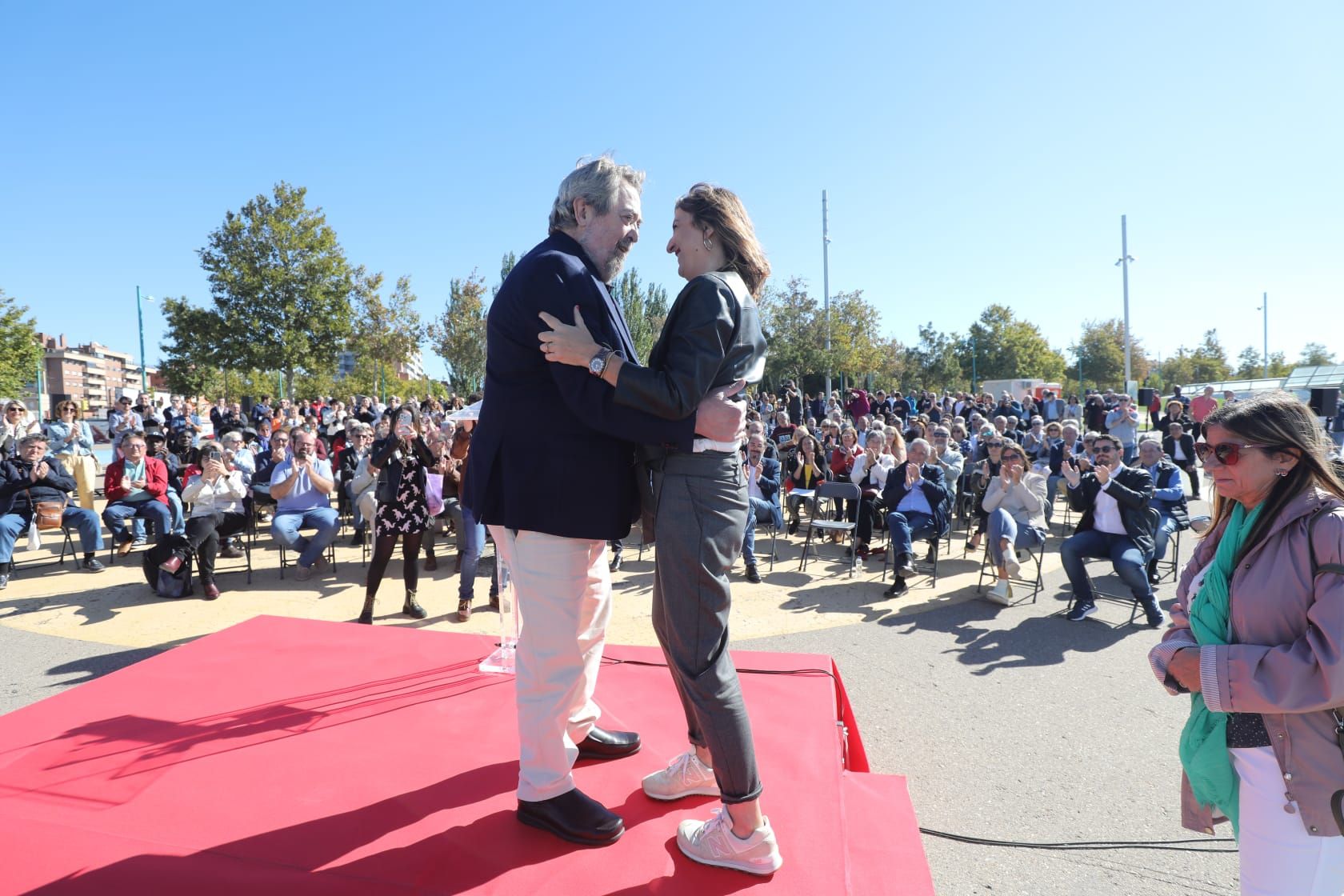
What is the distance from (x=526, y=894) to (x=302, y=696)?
5.84ft

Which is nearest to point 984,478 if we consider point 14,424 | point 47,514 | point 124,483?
point 124,483

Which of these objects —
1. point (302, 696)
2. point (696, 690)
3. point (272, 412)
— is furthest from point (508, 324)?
point (272, 412)

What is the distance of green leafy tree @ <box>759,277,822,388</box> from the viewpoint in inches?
1208

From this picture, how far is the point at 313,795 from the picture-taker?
2.32 meters

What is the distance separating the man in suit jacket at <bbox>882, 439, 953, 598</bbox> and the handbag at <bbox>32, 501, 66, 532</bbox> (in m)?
8.41

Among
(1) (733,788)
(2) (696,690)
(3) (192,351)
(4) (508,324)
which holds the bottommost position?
(1) (733,788)

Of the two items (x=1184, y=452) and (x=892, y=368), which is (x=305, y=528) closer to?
(x=1184, y=452)

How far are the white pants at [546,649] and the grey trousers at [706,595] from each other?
11.3 inches

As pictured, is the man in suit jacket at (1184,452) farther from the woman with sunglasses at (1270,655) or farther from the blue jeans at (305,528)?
the blue jeans at (305,528)

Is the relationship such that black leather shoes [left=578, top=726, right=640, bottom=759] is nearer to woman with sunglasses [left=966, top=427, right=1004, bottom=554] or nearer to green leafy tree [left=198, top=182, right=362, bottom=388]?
woman with sunglasses [left=966, top=427, right=1004, bottom=554]

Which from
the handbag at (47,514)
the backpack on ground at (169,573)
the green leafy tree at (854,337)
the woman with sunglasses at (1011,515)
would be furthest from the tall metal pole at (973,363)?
the handbag at (47,514)

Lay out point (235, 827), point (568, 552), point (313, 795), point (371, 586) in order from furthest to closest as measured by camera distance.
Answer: point (371, 586) → point (313, 795) → point (235, 827) → point (568, 552)

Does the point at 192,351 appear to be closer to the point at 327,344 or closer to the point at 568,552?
the point at 327,344

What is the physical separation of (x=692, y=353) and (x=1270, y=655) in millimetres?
1465
